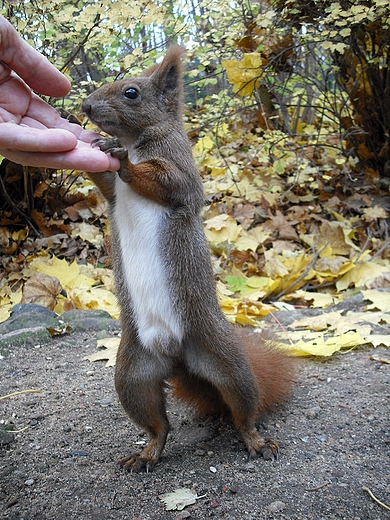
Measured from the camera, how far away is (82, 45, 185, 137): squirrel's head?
89.4 inches

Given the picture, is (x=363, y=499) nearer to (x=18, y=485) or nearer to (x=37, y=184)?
(x=18, y=485)

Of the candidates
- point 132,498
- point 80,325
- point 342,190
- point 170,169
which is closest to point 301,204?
point 342,190

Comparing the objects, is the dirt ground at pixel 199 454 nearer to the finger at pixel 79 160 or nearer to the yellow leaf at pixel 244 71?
the finger at pixel 79 160

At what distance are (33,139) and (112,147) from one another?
0.93 feet

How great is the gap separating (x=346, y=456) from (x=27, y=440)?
1.23m

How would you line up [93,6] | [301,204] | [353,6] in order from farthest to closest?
[301,204], [353,6], [93,6]

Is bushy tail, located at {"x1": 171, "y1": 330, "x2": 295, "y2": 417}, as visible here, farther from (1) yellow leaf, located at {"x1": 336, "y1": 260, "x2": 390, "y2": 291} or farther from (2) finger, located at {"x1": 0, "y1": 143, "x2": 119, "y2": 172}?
(1) yellow leaf, located at {"x1": 336, "y1": 260, "x2": 390, "y2": 291}

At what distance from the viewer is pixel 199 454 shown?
88.7 inches

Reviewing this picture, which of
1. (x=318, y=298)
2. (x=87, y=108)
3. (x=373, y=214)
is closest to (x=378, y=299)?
(x=318, y=298)

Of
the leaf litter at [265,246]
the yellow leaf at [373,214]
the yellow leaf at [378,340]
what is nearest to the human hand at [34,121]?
the leaf litter at [265,246]

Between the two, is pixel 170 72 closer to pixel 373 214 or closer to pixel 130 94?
pixel 130 94

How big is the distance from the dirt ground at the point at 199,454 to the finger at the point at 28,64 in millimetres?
1385

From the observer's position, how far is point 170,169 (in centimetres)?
212

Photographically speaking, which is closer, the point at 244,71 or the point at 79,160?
the point at 79,160
